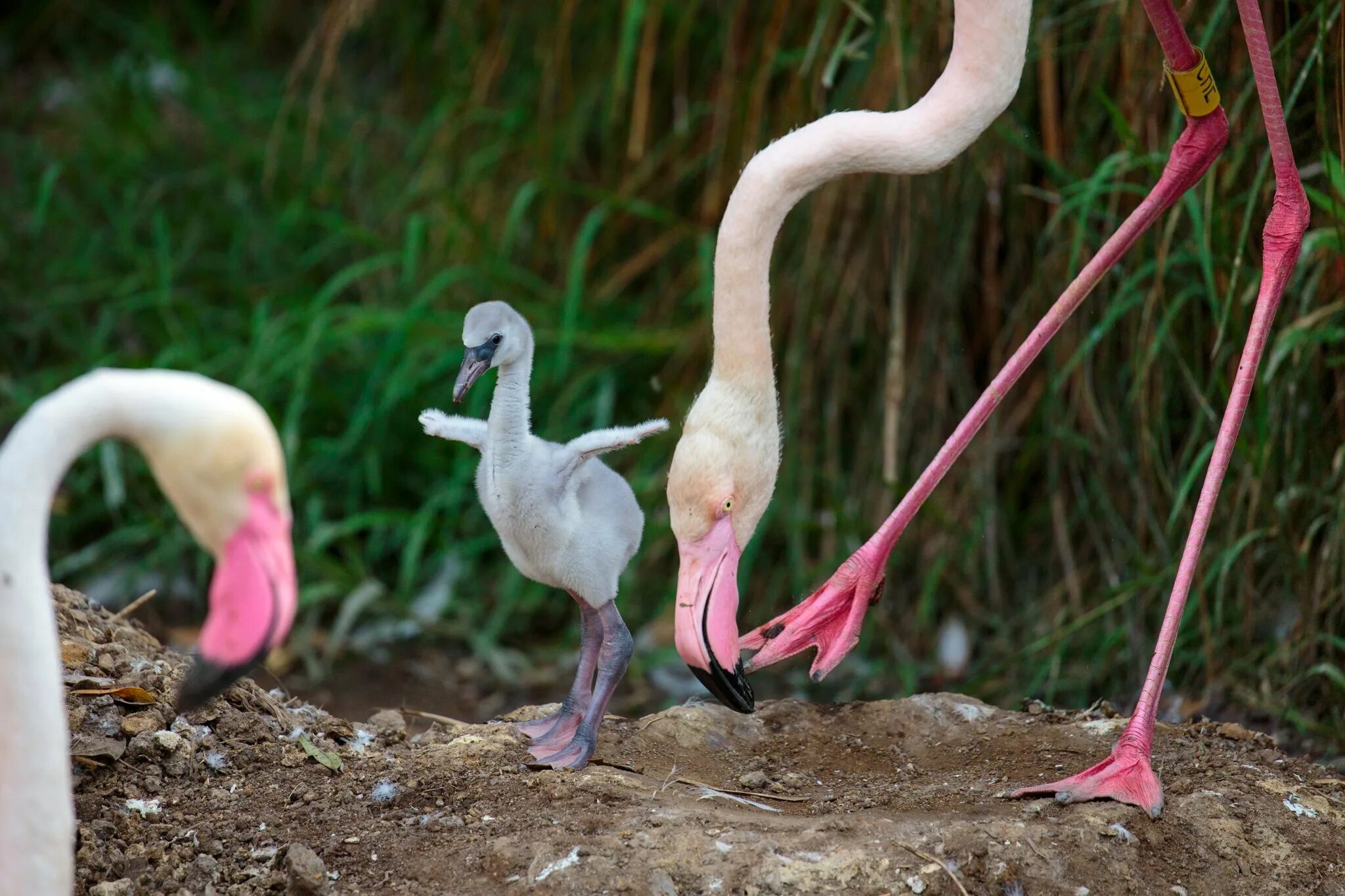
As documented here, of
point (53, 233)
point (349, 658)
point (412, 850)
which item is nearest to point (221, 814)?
point (412, 850)

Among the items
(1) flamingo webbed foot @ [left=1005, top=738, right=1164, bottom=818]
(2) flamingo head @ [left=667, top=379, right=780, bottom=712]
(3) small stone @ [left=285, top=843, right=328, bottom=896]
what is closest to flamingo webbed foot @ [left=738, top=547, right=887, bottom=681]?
(2) flamingo head @ [left=667, top=379, right=780, bottom=712]

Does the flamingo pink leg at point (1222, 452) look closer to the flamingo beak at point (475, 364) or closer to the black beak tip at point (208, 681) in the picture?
the flamingo beak at point (475, 364)

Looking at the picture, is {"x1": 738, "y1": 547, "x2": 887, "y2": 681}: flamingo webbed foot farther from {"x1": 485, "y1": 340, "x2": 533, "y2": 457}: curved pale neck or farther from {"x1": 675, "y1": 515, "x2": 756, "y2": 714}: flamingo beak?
{"x1": 485, "y1": 340, "x2": 533, "y2": 457}: curved pale neck

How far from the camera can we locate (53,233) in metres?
6.14

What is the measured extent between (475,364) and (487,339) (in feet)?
0.17

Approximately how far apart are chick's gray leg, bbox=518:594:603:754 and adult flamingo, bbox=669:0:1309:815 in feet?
0.73

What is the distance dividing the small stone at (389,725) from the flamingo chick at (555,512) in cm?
30

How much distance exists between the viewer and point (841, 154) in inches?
111

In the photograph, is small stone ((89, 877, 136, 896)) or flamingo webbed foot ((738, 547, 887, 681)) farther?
flamingo webbed foot ((738, 547, 887, 681))

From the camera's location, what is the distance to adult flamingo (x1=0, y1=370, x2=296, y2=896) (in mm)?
1867

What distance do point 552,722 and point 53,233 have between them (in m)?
4.17

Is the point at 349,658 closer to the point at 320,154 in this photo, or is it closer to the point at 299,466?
the point at 299,466

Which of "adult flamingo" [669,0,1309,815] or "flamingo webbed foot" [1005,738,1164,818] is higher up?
"adult flamingo" [669,0,1309,815]

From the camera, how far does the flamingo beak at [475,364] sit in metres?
2.68
